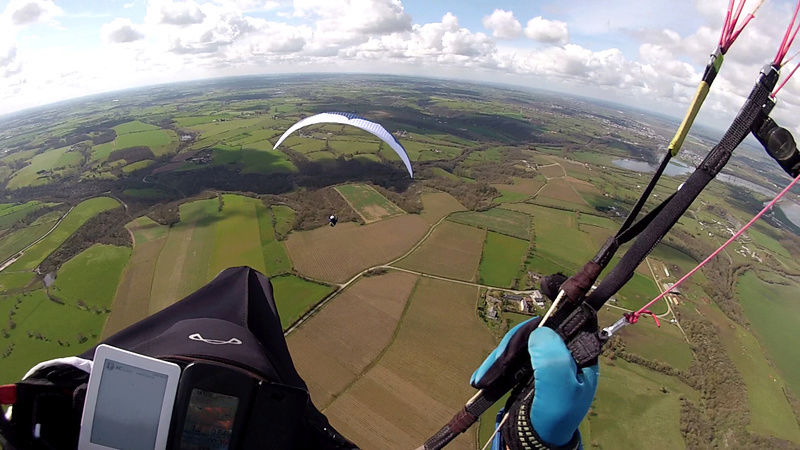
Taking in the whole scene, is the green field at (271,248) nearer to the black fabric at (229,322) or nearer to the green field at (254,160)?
the green field at (254,160)

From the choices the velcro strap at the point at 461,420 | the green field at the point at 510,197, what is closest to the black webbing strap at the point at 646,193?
the velcro strap at the point at 461,420

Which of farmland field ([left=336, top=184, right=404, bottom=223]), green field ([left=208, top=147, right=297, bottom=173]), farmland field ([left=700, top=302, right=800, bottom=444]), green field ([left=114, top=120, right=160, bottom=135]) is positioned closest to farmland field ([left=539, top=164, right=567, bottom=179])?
farmland field ([left=336, top=184, right=404, bottom=223])

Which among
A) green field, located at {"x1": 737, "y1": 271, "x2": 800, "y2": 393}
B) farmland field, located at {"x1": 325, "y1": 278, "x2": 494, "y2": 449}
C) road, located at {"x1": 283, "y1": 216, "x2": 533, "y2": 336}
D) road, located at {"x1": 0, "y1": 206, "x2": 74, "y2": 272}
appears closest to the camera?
farmland field, located at {"x1": 325, "y1": 278, "x2": 494, "y2": 449}

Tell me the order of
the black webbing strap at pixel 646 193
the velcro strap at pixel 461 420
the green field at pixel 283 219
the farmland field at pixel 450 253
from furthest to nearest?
the green field at pixel 283 219 < the farmland field at pixel 450 253 < the velcro strap at pixel 461 420 < the black webbing strap at pixel 646 193

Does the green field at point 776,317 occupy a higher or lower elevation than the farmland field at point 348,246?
lower

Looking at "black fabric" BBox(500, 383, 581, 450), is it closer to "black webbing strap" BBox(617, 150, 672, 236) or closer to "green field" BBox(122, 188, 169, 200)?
"black webbing strap" BBox(617, 150, 672, 236)

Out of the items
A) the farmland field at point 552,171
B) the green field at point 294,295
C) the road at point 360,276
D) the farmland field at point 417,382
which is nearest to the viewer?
the farmland field at point 417,382
